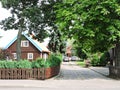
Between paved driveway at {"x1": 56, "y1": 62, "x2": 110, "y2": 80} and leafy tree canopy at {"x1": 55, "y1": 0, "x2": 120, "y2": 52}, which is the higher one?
leafy tree canopy at {"x1": 55, "y1": 0, "x2": 120, "y2": 52}

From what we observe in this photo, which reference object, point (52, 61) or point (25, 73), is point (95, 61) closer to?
point (52, 61)

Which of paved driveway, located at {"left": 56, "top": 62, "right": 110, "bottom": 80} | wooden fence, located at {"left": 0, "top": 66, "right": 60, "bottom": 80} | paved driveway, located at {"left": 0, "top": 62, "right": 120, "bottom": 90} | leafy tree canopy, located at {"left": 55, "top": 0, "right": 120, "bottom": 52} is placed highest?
leafy tree canopy, located at {"left": 55, "top": 0, "right": 120, "bottom": 52}

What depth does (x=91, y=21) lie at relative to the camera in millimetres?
31906

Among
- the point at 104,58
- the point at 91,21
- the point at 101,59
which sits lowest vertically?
the point at 101,59

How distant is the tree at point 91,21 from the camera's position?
30.7m

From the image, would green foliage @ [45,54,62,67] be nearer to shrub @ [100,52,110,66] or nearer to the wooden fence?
the wooden fence

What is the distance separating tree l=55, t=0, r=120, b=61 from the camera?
30.7 m

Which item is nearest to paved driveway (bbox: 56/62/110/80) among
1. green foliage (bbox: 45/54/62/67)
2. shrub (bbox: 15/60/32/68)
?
green foliage (bbox: 45/54/62/67)

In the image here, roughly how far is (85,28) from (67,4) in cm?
329

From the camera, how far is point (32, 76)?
95.9 ft

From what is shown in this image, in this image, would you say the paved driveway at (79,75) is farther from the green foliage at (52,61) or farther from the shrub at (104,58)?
the shrub at (104,58)

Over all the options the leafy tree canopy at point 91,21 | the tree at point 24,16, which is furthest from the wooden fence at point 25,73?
the tree at point 24,16

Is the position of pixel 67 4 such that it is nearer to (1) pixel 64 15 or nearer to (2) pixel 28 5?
(1) pixel 64 15
